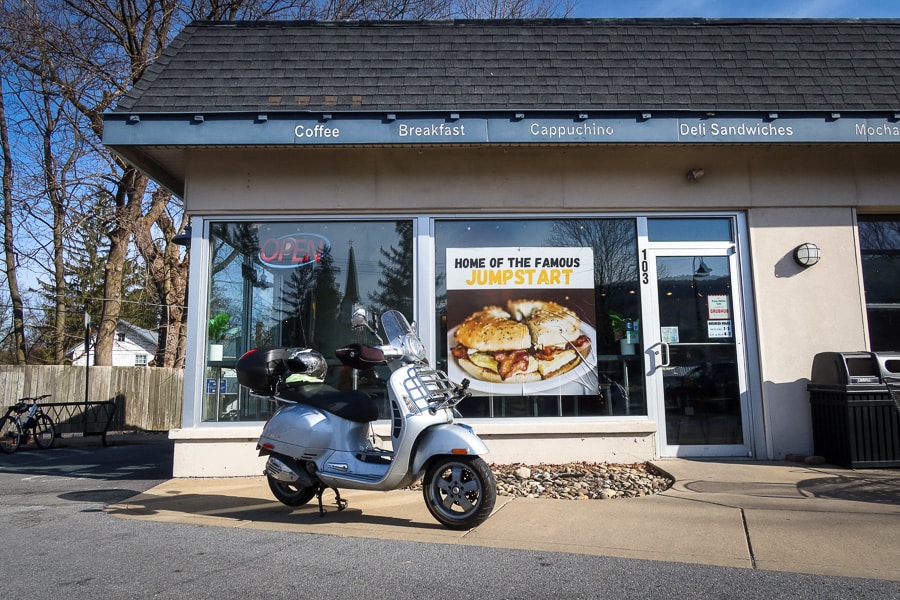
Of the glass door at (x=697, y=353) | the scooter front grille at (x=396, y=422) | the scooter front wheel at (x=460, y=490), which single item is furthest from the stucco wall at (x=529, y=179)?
the scooter front wheel at (x=460, y=490)

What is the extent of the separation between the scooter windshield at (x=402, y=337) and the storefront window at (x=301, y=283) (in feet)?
7.09

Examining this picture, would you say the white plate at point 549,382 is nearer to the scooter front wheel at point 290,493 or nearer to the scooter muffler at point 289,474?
the scooter front wheel at point 290,493

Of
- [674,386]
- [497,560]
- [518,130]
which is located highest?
[518,130]

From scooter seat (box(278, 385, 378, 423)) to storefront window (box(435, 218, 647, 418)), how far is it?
89.9 inches

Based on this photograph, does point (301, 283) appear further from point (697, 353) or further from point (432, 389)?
point (697, 353)

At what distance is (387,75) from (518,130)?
189 centimetres

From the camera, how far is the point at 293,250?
299 inches

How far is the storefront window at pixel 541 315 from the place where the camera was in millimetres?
7309

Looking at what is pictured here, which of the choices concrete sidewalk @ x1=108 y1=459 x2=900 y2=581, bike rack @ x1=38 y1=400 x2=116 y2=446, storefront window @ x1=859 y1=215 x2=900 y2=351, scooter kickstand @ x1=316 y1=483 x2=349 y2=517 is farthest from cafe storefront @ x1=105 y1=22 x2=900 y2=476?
bike rack @ x1=38 y1=400 x2=116 y2=446

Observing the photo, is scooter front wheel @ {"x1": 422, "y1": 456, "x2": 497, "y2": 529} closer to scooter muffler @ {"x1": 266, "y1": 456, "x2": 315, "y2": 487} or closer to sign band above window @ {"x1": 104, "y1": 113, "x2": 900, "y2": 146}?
scooter muffler @ {"x1": 266, "y1": 456, "x2": 315, "y2": 487}

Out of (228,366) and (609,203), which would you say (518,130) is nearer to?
(609,203)

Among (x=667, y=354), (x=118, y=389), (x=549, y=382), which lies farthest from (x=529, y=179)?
(x=118, y=389)

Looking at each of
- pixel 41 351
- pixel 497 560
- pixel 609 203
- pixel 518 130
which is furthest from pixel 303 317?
pixel 41 351

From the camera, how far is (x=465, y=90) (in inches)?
293
